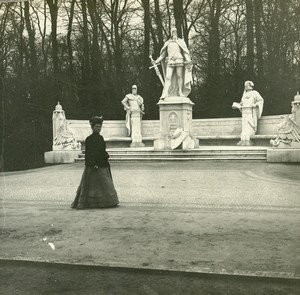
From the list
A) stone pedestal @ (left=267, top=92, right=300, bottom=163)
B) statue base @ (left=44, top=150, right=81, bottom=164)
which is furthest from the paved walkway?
statue base @ (left=44, top=150, right=81, bottom=164)

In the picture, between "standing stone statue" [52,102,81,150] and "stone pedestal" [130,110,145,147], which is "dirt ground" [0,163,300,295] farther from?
"stone pedestal" [130,110,145,147]

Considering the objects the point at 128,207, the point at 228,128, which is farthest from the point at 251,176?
the point at 228,128

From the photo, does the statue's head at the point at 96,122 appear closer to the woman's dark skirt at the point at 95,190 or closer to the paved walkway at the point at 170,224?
the woman's dark skirt at the point at 95,190

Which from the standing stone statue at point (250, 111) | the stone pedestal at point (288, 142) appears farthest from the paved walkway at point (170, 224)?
the standing stone statue at point (250, 111)

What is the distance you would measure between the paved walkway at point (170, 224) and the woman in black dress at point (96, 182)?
19 cm

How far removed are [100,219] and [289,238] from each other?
251 cm

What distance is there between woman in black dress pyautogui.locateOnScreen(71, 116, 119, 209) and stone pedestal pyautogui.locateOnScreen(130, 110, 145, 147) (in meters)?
10.4

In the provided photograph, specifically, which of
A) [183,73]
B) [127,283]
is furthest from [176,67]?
[127,283]

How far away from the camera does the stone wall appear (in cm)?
1659

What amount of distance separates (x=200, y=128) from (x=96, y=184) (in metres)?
12.0

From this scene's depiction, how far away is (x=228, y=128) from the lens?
17.7 meters

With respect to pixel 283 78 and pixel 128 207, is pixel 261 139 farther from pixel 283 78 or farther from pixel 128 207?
pixel 128 207

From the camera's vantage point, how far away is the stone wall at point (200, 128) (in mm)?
16594

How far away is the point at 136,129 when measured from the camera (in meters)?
17.6
